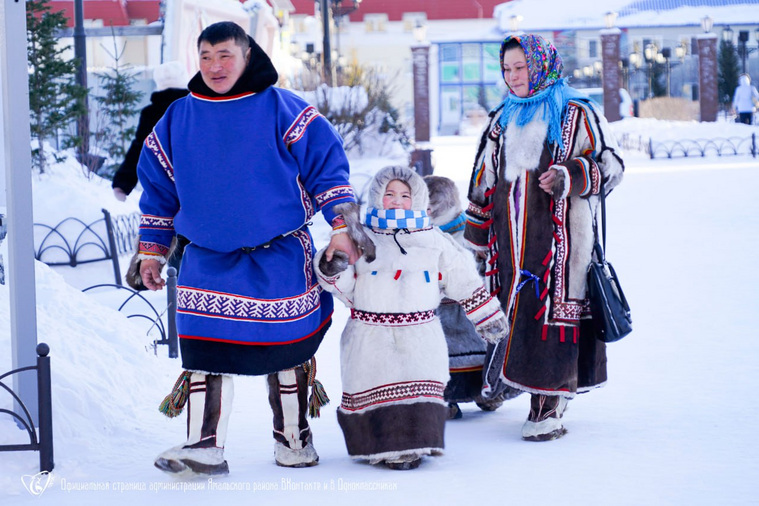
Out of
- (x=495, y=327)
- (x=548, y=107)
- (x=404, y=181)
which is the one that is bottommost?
(x=495, y=327)

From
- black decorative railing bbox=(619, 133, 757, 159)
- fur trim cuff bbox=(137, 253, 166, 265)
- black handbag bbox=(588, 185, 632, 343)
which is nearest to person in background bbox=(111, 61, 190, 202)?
fur trim cuff bbox=(137, 253, 166, 265)

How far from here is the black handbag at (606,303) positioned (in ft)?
14.0

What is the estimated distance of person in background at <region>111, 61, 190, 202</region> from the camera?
19.3 feet

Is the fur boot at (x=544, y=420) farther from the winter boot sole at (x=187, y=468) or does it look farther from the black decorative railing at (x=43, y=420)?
the black decorative railing at (x=43, y=420)

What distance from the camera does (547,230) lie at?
4.45m

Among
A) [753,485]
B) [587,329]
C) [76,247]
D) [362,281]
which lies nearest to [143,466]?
[362,281]

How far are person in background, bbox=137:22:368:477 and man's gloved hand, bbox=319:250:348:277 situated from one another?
0.07 feet

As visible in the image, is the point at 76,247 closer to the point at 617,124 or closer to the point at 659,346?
the point at 659,346

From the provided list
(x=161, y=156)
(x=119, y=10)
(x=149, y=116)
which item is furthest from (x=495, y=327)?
(x=119, y=10)

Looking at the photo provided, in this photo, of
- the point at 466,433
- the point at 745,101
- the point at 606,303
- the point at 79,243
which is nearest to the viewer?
the point at 606,303

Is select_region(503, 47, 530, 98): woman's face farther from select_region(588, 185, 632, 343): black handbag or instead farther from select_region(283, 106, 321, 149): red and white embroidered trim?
select_region(283, 106, 321, 149): red and white embroidered trim

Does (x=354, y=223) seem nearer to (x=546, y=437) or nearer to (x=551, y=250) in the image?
(x=551, y=250)

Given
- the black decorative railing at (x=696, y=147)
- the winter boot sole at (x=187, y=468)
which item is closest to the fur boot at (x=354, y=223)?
the winter boot sole at (x=187, y=468)

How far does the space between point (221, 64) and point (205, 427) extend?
1.23 m
